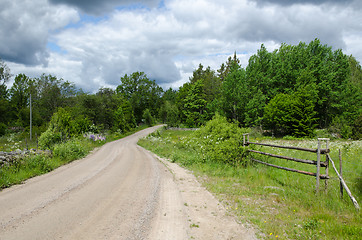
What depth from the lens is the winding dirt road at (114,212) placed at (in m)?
4.97

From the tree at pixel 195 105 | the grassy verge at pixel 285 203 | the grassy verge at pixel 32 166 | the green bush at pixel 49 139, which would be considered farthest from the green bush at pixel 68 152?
the tree at pixel 195 105

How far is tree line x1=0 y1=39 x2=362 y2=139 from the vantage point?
40.0 meters

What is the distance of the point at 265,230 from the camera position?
16.3ft

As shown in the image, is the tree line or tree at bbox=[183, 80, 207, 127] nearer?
the tree line

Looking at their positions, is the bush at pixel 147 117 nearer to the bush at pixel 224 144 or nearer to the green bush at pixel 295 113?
the green bush at pixel 295 113

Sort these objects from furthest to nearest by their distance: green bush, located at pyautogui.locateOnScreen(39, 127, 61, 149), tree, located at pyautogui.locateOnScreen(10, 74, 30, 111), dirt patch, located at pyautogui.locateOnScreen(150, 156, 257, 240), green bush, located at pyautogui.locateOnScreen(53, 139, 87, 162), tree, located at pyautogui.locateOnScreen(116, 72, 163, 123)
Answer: tree, located at pyautogui.locateOnScreen(116, 72, 163, 123) → tree, located at pyautogui.locateOnScreen(10, 74, 30, 111) → green bush, located at pyautogui.locateOnScreen(39, 127, 61, 149) → green bush, located at pyautogui.locateOnScreen(53, 139, 87, 162) → dirt patch, located at pyautogui.locateOnScreen(150, 156, 257, 240)

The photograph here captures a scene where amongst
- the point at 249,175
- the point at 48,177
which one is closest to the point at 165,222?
the point at 249,175

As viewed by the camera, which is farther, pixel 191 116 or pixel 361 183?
pixel 191 116

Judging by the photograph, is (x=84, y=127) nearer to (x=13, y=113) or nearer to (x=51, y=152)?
(x=51, y=152)

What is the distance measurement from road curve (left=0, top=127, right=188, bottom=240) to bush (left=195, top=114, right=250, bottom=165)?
3.82m

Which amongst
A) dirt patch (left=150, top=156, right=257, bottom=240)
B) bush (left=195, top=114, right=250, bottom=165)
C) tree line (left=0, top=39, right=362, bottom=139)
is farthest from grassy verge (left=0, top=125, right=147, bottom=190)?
tree line (left=0, top=39, right=362, bottom=139)

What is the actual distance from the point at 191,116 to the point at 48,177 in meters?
49.3

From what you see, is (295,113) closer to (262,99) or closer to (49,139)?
(262,99)

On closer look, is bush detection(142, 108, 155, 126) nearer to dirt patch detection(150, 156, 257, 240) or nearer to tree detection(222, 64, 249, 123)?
tree detection(222, 64, 249, 123)
